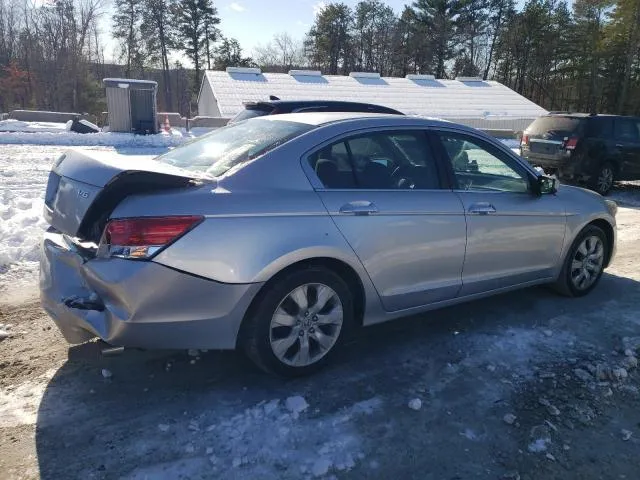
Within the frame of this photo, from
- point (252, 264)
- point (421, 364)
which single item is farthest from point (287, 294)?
point (421, 364)

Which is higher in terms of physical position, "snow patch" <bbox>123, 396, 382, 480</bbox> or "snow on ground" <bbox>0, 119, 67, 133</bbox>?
"snow on ground" <bbox>0, 119, 67, 133</bbox>

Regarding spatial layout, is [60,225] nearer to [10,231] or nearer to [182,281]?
[182,281]

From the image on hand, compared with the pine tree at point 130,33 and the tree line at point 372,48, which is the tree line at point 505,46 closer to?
the tree line at point 372,48

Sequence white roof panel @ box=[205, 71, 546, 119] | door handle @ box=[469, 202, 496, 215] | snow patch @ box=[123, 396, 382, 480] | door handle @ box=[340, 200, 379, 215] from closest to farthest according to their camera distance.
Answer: snow patch @ box=[123, 396, 382, 480], door handle @ box=[340, 200, 379, 215], door handle @ box=[469, 202, 496, 215], white roof panel @ box=[205, 71, 546, 119]

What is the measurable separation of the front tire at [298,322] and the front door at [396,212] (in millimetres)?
305

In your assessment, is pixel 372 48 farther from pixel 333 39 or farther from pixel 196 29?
pixel 196 29

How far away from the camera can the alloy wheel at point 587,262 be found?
4.84m

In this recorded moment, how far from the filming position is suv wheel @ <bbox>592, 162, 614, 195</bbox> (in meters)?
11.1

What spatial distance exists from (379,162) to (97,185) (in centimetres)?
182

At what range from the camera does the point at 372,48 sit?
53344mm

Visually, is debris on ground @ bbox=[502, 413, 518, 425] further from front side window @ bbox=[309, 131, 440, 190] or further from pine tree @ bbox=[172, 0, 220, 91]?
pine tree @ bbox=[172, 0, 220, 91]

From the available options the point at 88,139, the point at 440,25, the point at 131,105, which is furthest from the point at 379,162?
the point at 440,25

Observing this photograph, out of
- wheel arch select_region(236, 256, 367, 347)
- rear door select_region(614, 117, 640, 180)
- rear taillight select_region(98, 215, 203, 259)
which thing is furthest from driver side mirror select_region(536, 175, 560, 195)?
rear door select_region(614, 117, 640, 180)

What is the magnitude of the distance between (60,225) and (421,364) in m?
2.55
